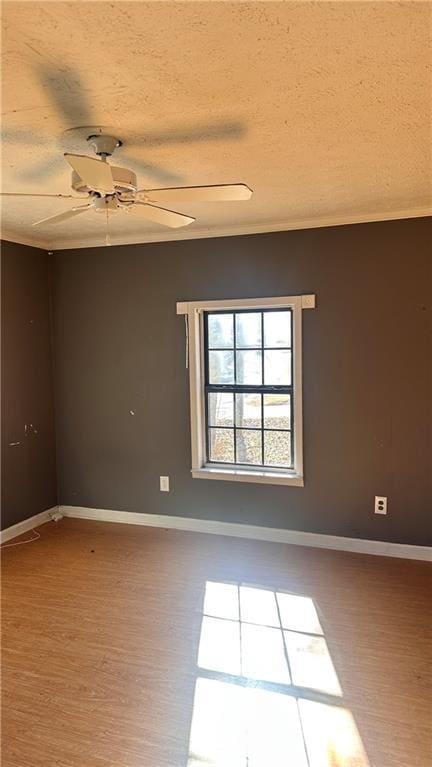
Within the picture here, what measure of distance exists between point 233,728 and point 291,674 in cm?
42

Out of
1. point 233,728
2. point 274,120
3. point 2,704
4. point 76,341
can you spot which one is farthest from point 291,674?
point 76,341

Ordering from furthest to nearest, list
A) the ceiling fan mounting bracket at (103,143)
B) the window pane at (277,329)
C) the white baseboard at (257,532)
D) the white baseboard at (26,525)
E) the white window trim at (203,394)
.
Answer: the white baseboard at (26,525) < the window pane at (277,329) < the white window trim at (203,394) < the white baseboard at (257,532) < the ceiling fan mounting bracket at (103,143)

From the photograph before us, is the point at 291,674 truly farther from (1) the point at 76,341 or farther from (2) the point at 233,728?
(1) the point at 76,341


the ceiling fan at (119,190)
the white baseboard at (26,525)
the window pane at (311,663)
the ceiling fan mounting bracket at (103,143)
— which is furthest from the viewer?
the white baseboard at (26,525)

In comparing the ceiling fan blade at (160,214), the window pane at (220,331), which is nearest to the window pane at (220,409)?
the window pane at (220,331)

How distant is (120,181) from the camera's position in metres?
1.84

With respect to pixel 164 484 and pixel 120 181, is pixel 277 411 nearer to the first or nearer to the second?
pixel 164 484

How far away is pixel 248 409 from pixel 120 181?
2.31 metres

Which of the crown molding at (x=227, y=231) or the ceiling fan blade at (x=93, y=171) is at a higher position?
the crown molding at (x=227, y=231)

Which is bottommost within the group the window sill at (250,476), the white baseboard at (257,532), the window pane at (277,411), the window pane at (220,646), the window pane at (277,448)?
the window pane at (220,646)

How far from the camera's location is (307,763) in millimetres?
1718

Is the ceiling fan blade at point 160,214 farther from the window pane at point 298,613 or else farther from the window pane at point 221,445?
the window pane at point 298,613

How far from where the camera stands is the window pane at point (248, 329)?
371 centimetres

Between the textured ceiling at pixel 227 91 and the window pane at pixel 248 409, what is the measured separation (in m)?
1.63
